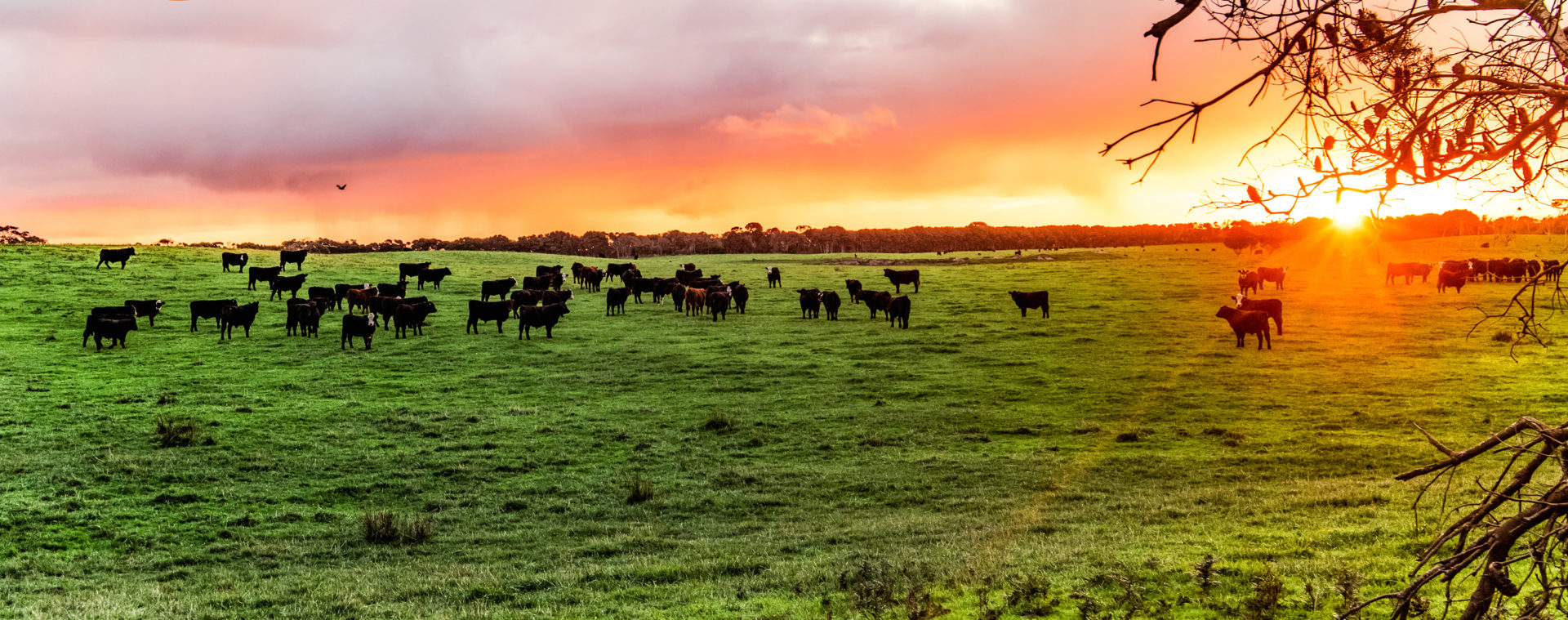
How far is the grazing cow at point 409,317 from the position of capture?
36031 mm

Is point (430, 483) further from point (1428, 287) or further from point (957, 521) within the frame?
point (1428, 287)

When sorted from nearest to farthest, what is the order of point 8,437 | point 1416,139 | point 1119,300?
point 1416,139, point 8,437, point 1119,300

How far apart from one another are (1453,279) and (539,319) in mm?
43822

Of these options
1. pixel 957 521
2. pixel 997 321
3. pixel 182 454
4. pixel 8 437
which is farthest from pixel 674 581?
pixel 997 321

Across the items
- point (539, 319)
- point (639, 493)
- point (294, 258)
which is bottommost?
point (639, 493)

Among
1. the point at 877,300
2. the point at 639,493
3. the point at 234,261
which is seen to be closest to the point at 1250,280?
the point at 877,300

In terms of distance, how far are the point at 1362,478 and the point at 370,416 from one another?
2167 centimetres

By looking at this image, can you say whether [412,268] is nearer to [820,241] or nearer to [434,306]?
[434,306]

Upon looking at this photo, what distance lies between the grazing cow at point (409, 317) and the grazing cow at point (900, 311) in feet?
62.2

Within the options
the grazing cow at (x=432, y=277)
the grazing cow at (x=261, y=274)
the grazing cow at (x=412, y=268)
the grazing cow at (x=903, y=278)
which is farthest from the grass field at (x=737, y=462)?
the grazing cow at (x=412, y=268)

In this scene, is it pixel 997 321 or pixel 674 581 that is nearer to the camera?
pixel 674 581

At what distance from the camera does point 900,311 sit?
39062 millimetres

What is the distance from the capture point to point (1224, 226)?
4.12 metres

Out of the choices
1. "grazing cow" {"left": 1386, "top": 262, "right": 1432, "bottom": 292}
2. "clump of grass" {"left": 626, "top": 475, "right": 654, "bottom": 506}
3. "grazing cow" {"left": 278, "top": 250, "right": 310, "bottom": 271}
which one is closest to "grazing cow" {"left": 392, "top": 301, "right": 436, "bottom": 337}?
"clump of grass" {"left": 626, "top": 475, "right": 654, "bottom": 506}
